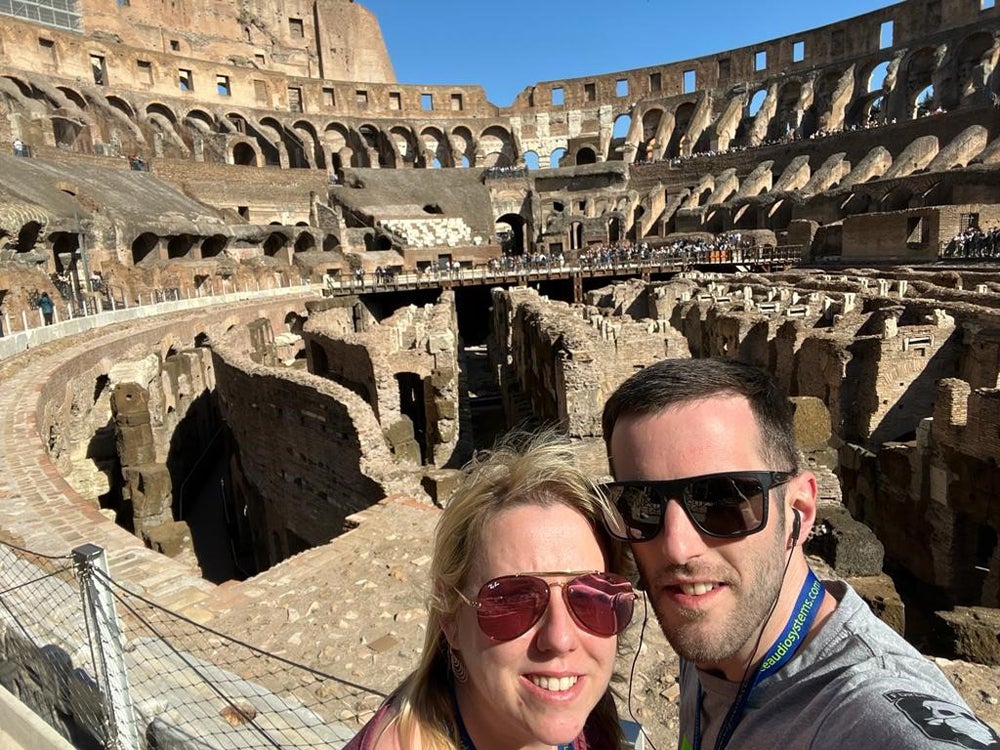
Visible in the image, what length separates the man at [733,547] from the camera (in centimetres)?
139

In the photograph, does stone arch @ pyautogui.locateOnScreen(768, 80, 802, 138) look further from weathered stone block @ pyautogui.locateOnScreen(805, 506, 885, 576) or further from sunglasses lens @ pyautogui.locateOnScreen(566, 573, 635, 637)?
sunglasses lens @ pyautogui.locateOnScreen(566, 573, 635, 637)

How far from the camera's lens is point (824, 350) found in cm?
1102

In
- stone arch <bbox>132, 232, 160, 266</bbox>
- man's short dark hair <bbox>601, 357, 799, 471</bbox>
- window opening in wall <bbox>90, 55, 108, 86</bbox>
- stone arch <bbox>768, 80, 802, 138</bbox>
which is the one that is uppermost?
window opening in wall <bbox>90, 55, 108, 86</bbox>

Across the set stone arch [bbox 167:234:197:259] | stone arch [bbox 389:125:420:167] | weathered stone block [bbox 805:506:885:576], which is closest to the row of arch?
stone arch [bbox 389:125:420:167]

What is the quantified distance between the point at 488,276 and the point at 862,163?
825 inches

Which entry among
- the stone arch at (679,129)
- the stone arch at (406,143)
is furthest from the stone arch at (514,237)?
the stone arch at (679,129)

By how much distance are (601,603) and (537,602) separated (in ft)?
0.51

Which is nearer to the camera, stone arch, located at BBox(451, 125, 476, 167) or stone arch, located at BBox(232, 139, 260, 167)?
Answer: stone arch, located at BBox(232, 139, 260, 167)

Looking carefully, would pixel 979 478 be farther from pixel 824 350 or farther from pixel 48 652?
pixel 48 652

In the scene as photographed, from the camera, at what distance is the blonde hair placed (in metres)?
1.48

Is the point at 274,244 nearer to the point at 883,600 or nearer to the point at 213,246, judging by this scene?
the point at 213,246

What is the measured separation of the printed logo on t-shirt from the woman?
0.55 m

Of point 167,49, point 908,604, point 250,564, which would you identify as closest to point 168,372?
point 250,564

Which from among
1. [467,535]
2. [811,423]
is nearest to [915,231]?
[811,423]
